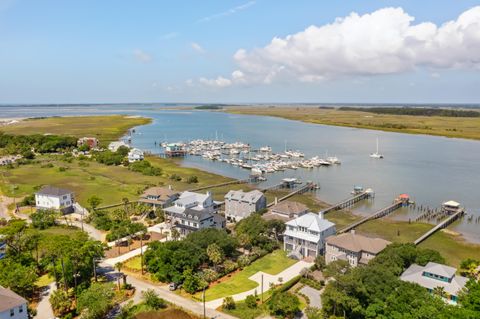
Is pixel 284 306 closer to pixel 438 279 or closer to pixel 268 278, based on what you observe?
pixel 268 278

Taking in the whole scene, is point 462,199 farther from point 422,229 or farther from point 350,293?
point 350,293

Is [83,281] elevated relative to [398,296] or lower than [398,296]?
lower

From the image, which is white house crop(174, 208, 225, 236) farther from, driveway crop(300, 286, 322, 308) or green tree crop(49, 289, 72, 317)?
green tree crop(49, 289, 72, 317)

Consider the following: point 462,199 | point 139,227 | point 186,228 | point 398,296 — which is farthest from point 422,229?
point 139,227

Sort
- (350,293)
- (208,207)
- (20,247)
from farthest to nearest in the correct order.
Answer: (208,207) < (20,247) < (350,293)

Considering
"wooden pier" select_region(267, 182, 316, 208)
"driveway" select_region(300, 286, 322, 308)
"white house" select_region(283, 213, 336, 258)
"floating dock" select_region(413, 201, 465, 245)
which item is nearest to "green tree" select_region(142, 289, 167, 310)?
"driveway" select_region(300, 286, 322, 308)

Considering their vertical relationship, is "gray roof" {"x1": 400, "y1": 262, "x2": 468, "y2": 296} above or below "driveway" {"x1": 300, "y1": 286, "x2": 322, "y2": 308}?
above

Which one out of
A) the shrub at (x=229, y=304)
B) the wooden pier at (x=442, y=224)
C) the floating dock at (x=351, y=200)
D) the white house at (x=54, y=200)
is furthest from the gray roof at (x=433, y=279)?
the white house at (x=54, y=200)
